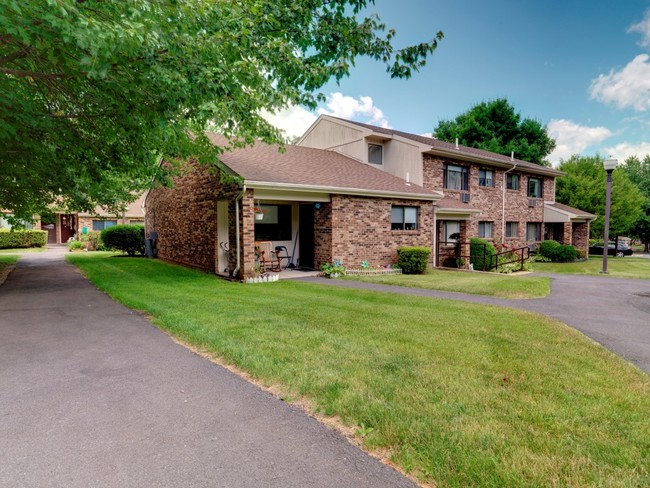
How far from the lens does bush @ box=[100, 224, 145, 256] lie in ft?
73.0

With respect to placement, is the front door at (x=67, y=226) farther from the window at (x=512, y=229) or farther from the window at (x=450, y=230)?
the window at (x=512, y=229)

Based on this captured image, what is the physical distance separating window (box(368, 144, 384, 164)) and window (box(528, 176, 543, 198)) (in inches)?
445

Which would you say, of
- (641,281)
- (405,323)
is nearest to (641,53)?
(641,281)

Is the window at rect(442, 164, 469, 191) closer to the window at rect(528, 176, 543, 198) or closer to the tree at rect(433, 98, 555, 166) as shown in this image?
the window at rect(528, 176, 543, 198)

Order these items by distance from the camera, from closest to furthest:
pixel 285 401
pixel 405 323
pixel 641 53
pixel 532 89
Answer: pixel 285 401, pixel 405 323, pixel 641 53, pixel 532 89

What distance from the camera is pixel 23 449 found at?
2752 mm

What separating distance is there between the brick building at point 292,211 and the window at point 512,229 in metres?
9.00

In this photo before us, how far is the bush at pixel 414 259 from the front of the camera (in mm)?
14314

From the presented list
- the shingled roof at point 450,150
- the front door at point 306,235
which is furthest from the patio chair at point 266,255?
the shingled roof at point 450,150

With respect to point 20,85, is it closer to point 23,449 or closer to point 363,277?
point 23,449

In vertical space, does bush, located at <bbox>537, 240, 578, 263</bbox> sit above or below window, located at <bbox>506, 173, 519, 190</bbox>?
below

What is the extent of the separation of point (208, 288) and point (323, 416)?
748 cm

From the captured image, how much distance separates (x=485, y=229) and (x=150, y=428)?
21343 mm

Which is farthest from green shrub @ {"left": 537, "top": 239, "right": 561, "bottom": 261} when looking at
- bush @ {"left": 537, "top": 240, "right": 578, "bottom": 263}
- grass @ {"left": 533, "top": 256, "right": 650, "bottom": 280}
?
grass @ {"left": 533, "top": 256, "right": 650, "bottom": 280}
